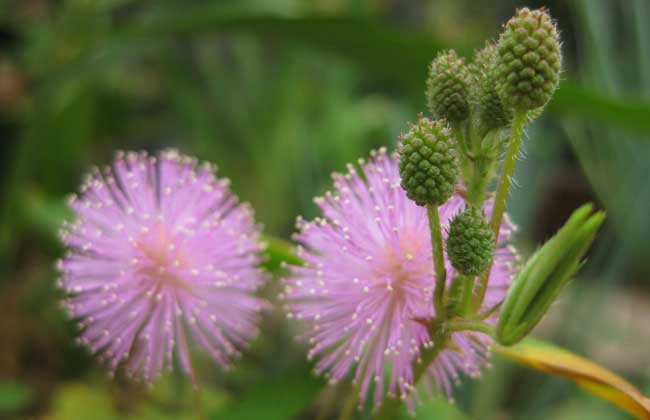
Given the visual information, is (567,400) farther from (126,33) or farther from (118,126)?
(118,126)

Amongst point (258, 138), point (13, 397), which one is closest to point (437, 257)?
point (13, 397)

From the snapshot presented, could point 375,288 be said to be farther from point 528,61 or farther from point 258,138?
point 258,138

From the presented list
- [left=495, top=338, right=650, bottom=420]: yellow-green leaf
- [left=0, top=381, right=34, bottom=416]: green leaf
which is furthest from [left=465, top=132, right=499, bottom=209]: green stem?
[left=0, top=381, right=34, bottom=416]: green leaf

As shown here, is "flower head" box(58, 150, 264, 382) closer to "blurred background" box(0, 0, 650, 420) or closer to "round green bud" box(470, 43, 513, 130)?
"blurred background" box(0, 0, 650, 420)

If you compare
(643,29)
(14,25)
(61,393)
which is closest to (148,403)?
(61,393)

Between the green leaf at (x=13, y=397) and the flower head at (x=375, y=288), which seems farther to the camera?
the green leaf at (x=13, y=397)

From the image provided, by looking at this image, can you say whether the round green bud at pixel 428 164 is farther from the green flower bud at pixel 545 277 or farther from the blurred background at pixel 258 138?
the blurred background at pixel 258 138

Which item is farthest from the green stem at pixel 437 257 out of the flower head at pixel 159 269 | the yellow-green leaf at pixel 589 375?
the flower head at pixel 159 269
